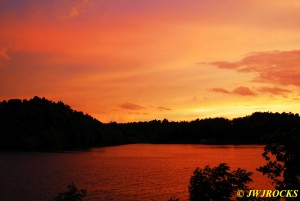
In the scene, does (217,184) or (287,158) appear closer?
(287,158)

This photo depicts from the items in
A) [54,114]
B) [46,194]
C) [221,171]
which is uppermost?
[54,114]

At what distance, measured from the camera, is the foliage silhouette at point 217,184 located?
14952 mm

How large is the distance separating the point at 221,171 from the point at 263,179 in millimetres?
52251

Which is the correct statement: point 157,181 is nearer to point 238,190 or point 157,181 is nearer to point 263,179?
point 263,179

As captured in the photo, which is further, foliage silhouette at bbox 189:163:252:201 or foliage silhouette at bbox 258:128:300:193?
foliage silhouette at bbox 189:163:252:201

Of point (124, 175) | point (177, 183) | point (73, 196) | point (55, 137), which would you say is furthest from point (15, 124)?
point (73, 196)

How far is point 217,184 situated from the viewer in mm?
15156

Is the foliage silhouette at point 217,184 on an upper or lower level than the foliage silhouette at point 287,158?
lower

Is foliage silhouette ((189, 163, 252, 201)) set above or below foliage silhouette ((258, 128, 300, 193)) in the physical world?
below

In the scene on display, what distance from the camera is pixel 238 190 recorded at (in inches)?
582

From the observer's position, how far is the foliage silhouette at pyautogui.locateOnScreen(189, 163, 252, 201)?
49.1ft

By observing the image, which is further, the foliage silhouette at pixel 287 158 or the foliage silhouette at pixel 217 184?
the foliage silhouette at pixel 217 184

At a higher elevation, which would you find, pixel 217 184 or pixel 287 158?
pixel 287 158

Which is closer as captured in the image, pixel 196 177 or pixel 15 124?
pixel 196 177
